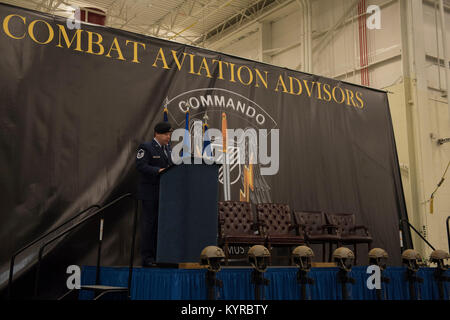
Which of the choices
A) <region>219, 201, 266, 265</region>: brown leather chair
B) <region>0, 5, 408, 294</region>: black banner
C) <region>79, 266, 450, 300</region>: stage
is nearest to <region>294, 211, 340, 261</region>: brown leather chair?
<region>0, 5, 408, 294</region>: black banner

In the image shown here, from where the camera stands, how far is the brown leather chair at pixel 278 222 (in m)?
6.38

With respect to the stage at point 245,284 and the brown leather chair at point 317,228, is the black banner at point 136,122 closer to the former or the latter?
the brown leather chair at point 317,228

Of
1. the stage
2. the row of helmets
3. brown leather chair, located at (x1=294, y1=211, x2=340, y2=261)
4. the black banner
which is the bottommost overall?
the stage

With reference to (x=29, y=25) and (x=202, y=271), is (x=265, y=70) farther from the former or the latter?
(x=202, y=271)

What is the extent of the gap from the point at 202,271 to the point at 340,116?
4.80m

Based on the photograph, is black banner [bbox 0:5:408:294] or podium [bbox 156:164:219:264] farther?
black banner [bbox 0:5:408:294]

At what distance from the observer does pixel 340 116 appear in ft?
26.8

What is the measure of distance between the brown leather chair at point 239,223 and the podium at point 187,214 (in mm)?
1864

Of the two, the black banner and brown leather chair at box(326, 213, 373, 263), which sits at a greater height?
the black banner

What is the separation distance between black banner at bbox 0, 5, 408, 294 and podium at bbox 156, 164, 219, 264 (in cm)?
178

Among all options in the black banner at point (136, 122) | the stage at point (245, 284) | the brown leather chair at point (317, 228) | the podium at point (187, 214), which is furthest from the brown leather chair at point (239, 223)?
the podium at point (187, 214)

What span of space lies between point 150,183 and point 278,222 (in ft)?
7.51

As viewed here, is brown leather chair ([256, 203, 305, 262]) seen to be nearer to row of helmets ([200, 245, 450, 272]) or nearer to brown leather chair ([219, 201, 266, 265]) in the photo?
brown leather chair ([219, 201, 266, 265])

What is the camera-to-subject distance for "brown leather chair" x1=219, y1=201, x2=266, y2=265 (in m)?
6.12
